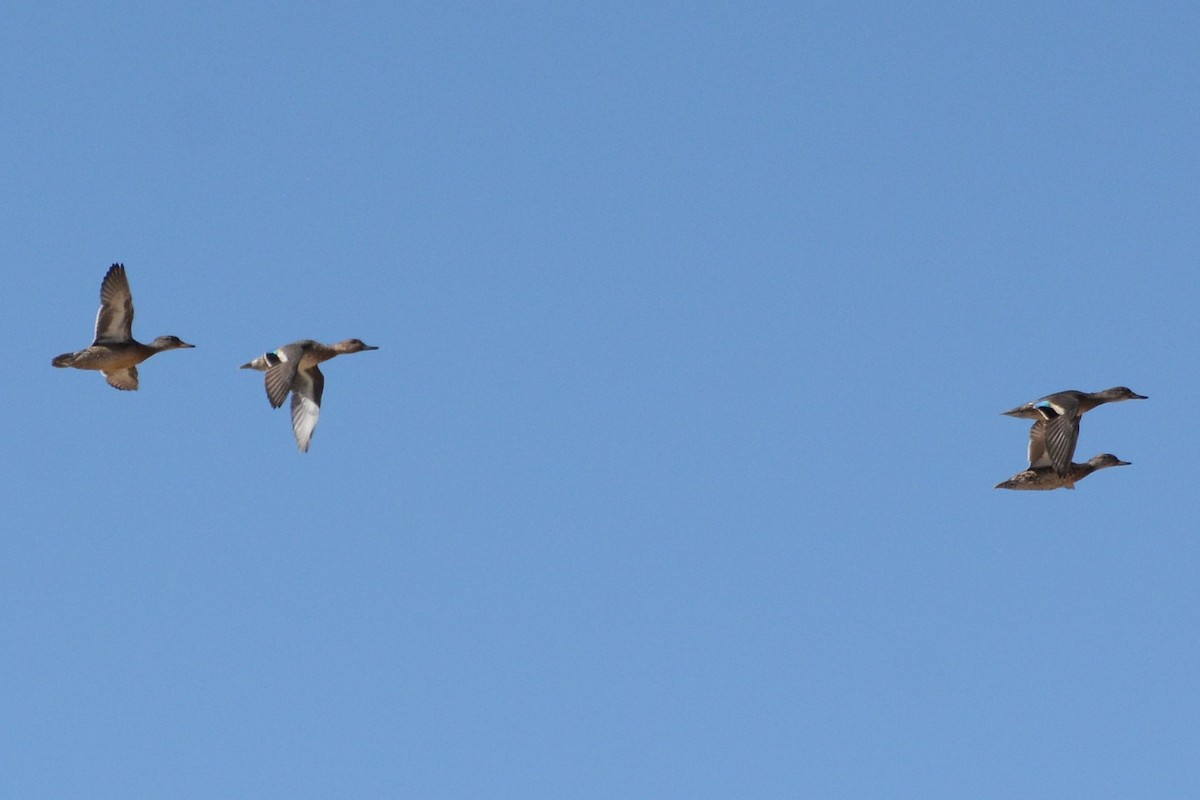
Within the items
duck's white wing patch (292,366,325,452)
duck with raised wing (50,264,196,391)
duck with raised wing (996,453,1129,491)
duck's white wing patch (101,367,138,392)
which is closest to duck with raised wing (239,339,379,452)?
duck's white wing patch (292,366,325,452)

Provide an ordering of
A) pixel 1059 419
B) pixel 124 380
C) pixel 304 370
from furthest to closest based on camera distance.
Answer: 1. pixel 124 380
2. pixel 304 370
3. pixel 1059 419

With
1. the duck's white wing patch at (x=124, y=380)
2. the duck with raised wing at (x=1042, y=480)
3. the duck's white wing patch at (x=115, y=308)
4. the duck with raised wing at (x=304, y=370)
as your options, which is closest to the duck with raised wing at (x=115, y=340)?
the duck's white wing patch at (x=115, y=308)

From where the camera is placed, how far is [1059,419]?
29.5 m

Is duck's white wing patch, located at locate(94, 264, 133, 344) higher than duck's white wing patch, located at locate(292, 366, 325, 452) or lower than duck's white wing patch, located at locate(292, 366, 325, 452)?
higher

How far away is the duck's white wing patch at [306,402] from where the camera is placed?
1198 inches

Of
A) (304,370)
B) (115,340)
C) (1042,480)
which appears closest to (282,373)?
(304,370)

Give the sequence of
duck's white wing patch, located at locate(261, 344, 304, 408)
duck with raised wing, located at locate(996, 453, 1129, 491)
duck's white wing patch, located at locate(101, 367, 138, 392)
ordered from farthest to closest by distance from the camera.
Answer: duck's white wing patch, located at locate(101, 367, 138, 392) < duck with raised wing, located at locate(996, 453, 1129, 491) < duck's white wing patch, located at locate(261, 344, 304, 408)

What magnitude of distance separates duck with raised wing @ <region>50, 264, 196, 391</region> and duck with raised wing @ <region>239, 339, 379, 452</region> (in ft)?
4.33

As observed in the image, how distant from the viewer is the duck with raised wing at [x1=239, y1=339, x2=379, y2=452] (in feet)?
99.5

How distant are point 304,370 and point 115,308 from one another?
2.66 m

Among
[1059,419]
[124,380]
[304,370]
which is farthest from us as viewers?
[124,380]

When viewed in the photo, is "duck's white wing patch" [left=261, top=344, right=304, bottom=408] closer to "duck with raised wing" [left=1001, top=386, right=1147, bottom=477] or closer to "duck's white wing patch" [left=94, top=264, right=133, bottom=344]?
"duck's white wing patch" [left=94, top=264, right=133, bottom=344]

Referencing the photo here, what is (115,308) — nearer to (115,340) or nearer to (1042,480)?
(115,340)

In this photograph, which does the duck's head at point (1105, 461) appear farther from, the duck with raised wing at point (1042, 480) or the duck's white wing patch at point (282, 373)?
the duck's white wing patch at point (282, 373)
